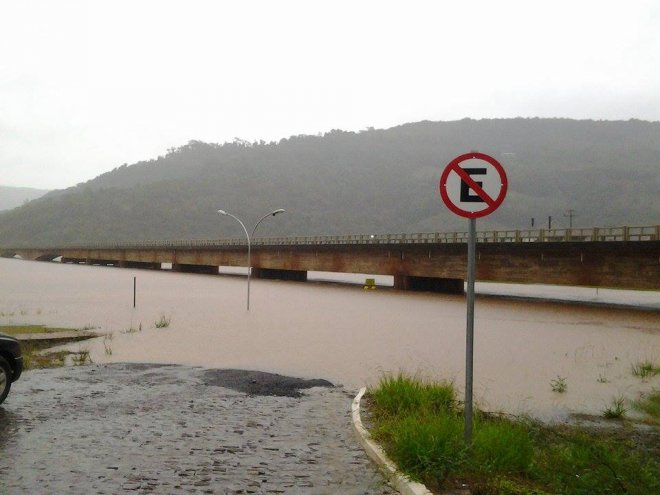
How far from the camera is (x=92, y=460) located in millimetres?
6398

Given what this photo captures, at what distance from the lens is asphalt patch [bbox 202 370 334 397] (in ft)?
36.6

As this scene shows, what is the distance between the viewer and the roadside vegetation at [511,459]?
5121mm

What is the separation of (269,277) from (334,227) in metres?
65.4

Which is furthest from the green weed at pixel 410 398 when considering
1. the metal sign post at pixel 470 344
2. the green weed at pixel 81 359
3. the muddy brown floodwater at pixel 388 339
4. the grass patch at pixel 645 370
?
the grass patch at pixel 645 370

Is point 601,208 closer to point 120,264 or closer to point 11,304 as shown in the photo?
point 120,264

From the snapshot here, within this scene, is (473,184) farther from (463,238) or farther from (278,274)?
(278,274)

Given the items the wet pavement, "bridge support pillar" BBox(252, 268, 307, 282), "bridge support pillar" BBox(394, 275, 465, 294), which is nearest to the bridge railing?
"bridge support pillar" BBox(394, 275, 465, 294)

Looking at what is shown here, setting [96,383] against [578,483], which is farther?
[96,383]

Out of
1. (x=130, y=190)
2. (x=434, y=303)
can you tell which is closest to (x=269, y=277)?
(x=434, y=303)

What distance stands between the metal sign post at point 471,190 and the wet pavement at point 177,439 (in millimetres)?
1561

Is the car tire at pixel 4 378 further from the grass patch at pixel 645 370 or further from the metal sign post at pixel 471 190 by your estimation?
the grass patch at pixel 645 370

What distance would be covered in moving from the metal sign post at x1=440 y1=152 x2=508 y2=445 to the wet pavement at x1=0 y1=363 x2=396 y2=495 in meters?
1.56

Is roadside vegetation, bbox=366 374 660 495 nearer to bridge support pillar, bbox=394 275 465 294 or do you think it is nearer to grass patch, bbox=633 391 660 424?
grass patch, bbox=633 391 660 424

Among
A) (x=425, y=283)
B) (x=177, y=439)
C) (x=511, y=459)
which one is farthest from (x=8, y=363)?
(x=425, y=283)
